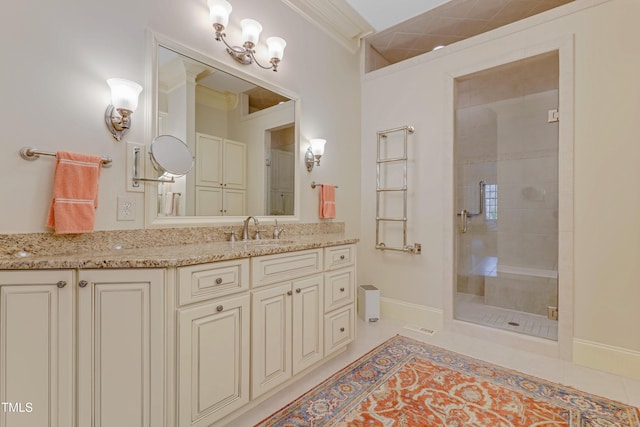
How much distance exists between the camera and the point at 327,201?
2871 millimetres

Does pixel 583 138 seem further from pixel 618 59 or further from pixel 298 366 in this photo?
pixel 298 366

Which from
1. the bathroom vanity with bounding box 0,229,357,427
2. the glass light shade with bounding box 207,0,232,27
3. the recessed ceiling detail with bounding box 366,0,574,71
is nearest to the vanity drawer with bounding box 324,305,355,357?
the bathroom vanity with bounding box 0,229,357,427

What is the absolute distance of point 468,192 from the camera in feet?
11.0

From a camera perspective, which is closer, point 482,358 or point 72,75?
point 72,75

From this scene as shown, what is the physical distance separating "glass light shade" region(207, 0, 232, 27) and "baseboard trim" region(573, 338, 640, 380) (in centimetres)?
334

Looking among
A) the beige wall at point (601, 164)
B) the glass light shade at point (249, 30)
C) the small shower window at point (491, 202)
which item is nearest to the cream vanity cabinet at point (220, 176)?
the glass light shade at point (249, 30)

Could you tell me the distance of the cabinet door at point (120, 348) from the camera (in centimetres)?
118

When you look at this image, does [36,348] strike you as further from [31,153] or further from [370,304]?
[370,304]

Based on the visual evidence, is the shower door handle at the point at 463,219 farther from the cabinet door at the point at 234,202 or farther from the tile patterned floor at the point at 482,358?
the cabinet door at the point at 234,202

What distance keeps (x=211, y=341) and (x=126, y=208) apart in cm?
86

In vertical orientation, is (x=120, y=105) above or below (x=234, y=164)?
above

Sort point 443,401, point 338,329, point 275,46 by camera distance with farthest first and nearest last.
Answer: point 275,46 → point 338,329 → point 443,401

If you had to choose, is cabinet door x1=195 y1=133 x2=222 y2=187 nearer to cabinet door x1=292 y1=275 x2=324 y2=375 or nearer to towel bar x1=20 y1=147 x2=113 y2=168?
towel bar x1=20 y1=147 x2=113 y2=168

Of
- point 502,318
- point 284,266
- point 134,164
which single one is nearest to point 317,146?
point 284,266
